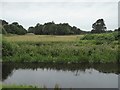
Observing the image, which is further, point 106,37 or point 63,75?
point 106,37

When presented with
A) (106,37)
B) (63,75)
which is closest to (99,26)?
(106,37)

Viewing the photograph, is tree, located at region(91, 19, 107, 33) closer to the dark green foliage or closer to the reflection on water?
the dark green foliage

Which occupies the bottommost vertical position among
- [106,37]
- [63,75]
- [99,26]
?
[63,75]

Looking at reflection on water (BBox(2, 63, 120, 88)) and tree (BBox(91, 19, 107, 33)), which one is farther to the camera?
tree (BBox(91, 19, 107, 33))

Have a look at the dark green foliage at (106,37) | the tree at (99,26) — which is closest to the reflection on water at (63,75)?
the dark green foliage at (106,37)

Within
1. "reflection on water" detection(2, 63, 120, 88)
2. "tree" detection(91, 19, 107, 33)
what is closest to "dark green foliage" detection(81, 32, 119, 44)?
"reflection on water" detection(2, 63, 120, 88)

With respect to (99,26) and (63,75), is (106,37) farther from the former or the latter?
(63,75)

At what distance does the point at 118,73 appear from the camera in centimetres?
1988

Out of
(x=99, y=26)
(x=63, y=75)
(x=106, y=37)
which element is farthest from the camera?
(x=99, y=26)

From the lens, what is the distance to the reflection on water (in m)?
16.3

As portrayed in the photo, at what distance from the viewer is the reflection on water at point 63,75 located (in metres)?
16.3

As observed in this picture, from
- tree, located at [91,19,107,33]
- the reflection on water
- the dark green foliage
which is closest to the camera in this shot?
the reflection on water

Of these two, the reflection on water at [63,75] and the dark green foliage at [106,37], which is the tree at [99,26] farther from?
the reflection on water at [63,75]

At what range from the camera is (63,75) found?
19.4 m
